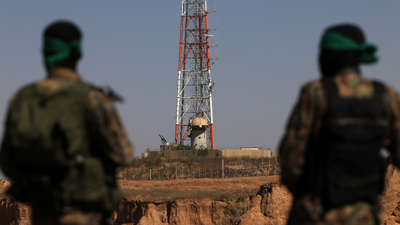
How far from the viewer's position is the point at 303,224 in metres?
3.76

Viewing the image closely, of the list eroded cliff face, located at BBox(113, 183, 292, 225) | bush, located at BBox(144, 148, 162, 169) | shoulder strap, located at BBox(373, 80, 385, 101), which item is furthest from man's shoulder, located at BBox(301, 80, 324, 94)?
bush, located at BBox(144, 148, 162, 169)

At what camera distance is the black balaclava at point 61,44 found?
4.15 metres

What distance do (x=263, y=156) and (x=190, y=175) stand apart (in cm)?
1148

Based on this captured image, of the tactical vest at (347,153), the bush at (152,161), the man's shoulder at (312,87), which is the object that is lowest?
the bush at (152,161)

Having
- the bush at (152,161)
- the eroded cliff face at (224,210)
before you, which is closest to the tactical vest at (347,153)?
the eroded cliff face at (224,210)

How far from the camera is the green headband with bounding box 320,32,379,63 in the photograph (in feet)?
12.7

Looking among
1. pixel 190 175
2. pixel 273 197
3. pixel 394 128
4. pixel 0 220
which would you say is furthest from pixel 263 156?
pixel 394 128

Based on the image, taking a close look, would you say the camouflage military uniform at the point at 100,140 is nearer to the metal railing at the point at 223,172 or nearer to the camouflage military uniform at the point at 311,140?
the camouflage military uniform at the point at 311,140

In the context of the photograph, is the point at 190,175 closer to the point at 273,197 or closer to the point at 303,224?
the point at 273,197

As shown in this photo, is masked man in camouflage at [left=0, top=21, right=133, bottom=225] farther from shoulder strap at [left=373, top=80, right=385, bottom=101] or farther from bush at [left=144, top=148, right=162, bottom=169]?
bush at [left=144, top=148, right=162, bottom=169]

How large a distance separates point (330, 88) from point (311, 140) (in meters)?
0.39

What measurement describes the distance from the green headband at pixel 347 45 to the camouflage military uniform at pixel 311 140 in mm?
175

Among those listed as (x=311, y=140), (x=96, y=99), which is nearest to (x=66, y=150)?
(x=96, y=99)

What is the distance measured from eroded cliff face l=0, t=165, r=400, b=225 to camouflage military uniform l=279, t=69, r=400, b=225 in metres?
11.1
